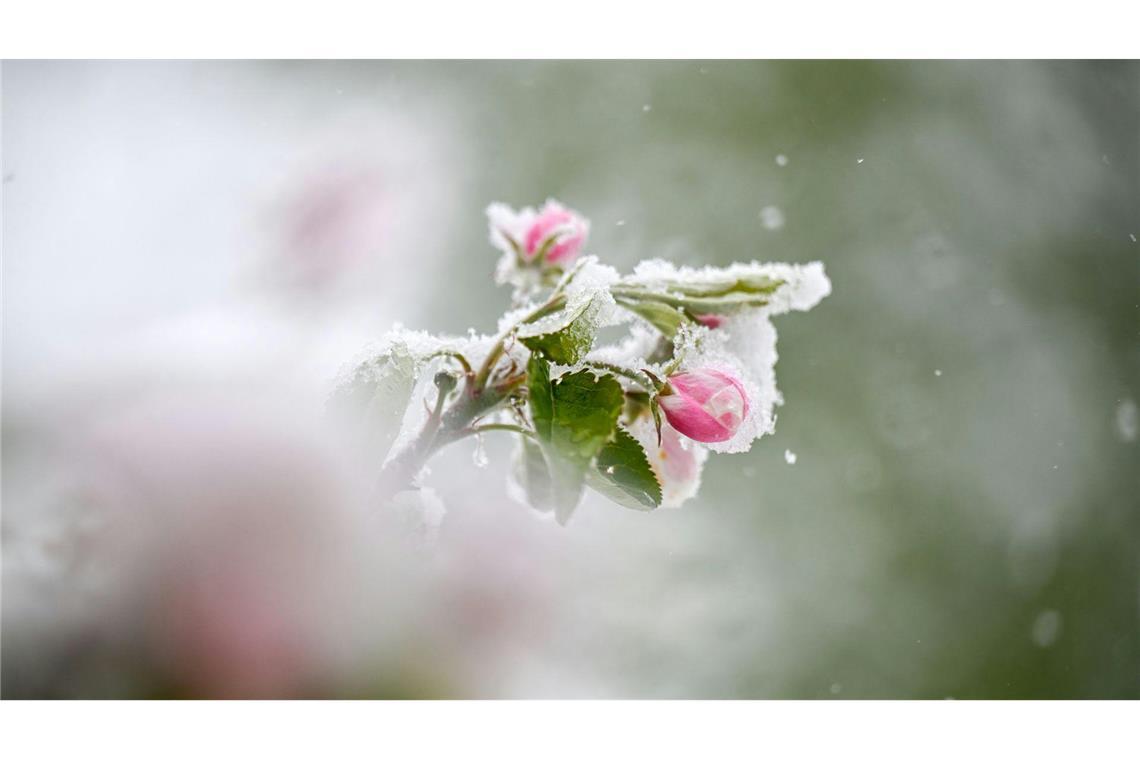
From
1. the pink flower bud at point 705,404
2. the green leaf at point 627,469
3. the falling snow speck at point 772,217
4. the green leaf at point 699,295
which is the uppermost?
the falling snow speck at point 772,217

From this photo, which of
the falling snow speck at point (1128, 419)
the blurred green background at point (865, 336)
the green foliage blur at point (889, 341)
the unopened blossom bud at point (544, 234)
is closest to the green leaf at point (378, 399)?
the unopened blossom bud at point (544, 234)

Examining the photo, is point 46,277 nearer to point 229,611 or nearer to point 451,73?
point 229,611

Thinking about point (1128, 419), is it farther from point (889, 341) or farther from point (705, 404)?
point (705, 404)

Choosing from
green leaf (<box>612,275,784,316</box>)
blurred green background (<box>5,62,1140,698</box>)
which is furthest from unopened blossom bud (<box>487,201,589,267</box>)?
blurred green background (<box>5,62,1140,698</box>)

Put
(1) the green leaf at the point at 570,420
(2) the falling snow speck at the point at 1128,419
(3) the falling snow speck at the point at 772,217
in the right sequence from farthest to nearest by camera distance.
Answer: (3) the falling snow speck at the point at 772,217 < (2) the falling snow speck at the point at 1128,419 < (1) the green leaf at the point at 570,420

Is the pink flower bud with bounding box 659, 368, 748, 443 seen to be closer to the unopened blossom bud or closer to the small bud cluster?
the small bud cluster

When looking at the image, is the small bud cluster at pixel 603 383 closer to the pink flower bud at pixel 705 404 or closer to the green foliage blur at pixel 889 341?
the pink flower bud at pixel 705 404
